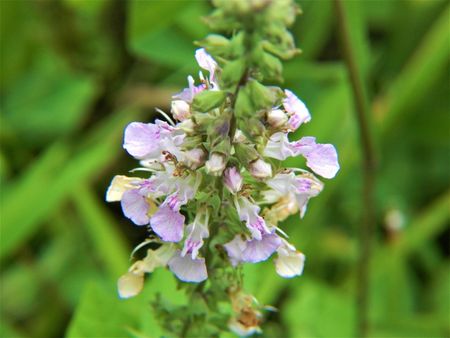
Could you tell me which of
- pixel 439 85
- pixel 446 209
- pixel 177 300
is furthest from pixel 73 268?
pixel 439 85

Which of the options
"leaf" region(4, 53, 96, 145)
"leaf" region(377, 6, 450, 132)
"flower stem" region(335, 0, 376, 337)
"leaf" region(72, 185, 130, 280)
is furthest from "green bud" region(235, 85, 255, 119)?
"leaf" region(4, 53, 96, 145)

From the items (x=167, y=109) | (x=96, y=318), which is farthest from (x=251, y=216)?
(x=167, y=109)

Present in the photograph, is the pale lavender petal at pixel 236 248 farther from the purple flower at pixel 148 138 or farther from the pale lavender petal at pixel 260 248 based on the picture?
the purple flower at pixel 148 138

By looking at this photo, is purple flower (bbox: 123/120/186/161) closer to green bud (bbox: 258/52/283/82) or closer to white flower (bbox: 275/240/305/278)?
green bud (bbox: 258/52/283/82)

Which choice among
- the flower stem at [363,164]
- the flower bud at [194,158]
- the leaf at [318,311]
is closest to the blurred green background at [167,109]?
the leaf at [318,311]

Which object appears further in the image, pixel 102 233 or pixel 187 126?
pixel 102 233

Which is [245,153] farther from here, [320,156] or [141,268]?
[141,268]
